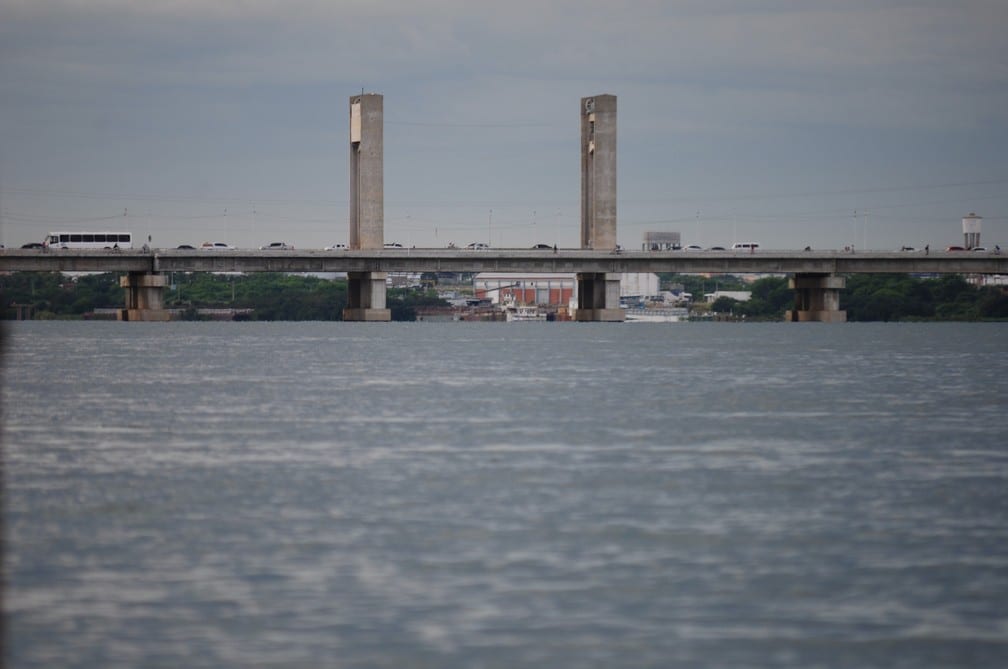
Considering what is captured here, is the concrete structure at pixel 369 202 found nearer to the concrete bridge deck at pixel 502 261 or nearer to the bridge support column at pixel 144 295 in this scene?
the concrete bridge deck at pixel 502 261

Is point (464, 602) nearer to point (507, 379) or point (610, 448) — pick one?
point (610, 448)

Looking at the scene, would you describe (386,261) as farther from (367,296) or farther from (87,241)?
(87,241)

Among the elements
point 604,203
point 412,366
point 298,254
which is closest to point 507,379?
point 412,366

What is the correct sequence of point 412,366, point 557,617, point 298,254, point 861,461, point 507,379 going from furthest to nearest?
point 298,254
point 412,366
point 507,379
point 861,461
point 557,617

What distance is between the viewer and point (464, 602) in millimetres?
21219

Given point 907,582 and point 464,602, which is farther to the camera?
point 907,582

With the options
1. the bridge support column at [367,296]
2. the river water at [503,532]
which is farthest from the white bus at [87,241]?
the river water at [503,532]

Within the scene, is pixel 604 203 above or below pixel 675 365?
above

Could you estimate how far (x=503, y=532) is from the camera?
88.2 ft

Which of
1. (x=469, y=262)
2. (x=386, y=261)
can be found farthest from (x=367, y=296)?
(x=469, y=262)

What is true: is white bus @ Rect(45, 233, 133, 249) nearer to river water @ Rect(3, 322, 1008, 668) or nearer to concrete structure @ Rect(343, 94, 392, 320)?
concrete structure @ Rect(343, 94, 392, 320)

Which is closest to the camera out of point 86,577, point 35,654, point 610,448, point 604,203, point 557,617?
point 35,654

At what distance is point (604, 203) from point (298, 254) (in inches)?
1551

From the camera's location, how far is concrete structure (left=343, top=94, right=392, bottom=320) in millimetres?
194000
